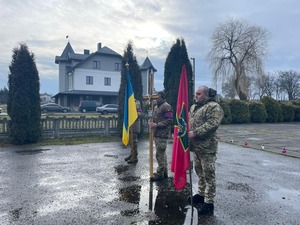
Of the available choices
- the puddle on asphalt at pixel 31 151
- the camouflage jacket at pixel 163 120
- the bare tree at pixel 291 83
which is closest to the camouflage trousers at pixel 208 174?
the camouflage jacket at pixel 163 120

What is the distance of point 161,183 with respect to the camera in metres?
6.03

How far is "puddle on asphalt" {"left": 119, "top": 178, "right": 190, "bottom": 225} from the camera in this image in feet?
14.0

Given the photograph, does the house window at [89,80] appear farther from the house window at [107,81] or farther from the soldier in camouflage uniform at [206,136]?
the soldier in camouflage uniform at [206,136]

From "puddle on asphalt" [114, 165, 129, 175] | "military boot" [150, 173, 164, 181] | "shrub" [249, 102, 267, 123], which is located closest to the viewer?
"military boot" [150, 173, 164, 181]

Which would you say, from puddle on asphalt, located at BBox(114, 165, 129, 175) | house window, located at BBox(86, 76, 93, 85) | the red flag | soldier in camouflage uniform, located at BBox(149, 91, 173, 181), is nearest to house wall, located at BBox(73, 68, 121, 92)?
house window, located at BBox(86, 76, 93, 85)

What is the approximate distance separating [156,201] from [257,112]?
2343 centimetres

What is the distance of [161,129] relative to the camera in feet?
20.6

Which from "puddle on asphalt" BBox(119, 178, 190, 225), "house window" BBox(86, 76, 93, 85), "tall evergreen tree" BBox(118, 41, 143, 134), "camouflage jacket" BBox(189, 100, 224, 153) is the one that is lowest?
"puddle on asphalt" BBox(119, 178, 190, 225)

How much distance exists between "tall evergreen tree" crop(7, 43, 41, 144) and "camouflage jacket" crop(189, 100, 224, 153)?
9.04 m

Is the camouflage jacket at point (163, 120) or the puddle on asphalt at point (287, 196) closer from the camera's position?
the puddle on asphalt at point (287, 196)

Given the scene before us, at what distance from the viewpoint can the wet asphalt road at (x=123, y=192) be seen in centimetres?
429

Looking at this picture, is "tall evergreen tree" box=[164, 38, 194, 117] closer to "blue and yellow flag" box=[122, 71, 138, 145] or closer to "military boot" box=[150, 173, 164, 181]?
"blue and yellow flag" box=[122, 71, 138, 145]

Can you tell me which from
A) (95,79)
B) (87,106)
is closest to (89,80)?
(95,79)

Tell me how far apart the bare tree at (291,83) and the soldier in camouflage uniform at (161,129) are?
70225 millimetres
